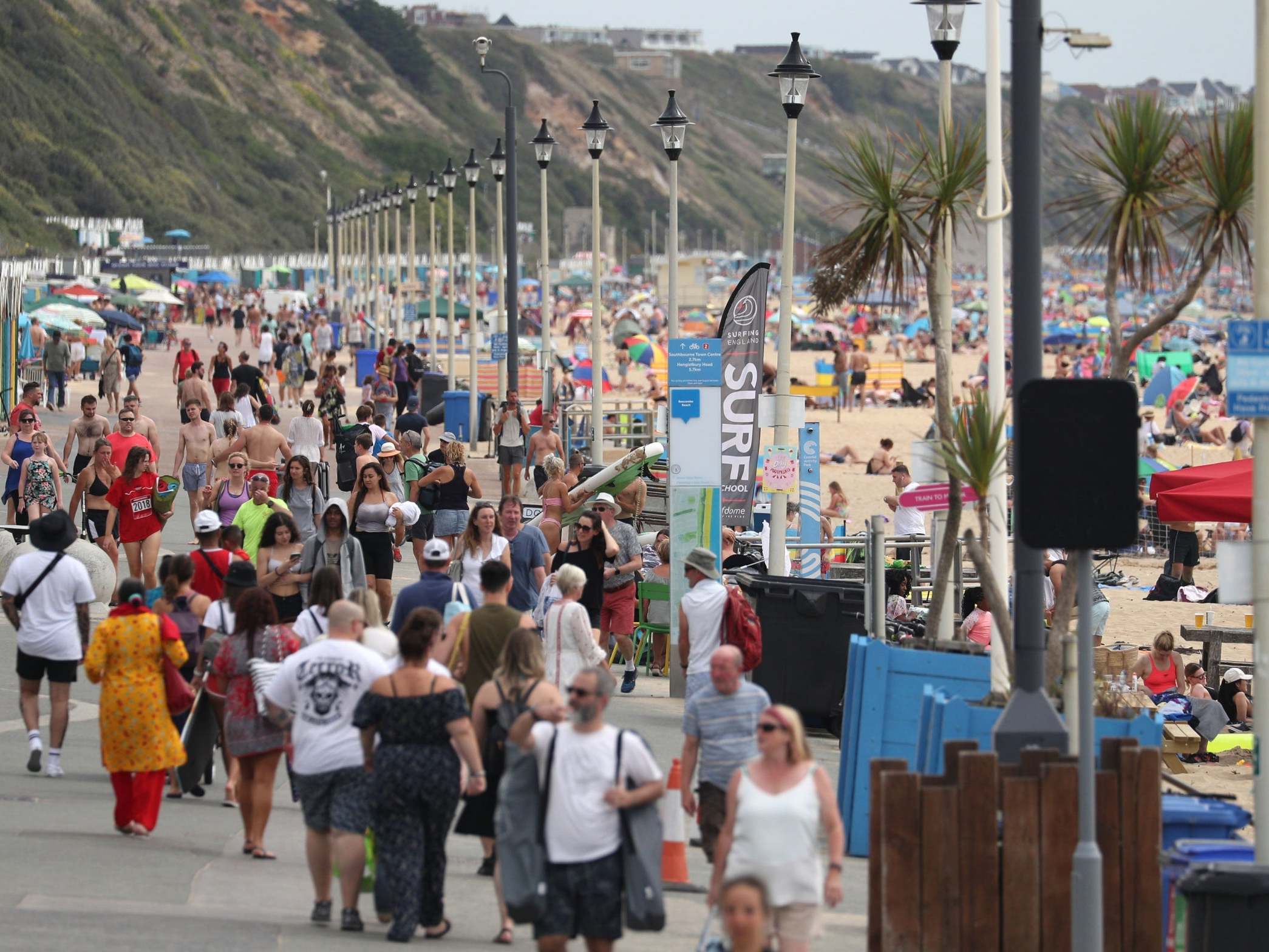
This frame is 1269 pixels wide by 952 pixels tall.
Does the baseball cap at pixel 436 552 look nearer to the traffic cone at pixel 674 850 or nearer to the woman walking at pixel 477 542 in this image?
the traffic cone at pixel 674 850

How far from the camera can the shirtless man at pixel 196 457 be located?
18.0m

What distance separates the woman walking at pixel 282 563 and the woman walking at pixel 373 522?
175 cm

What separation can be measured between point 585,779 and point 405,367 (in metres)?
29.5

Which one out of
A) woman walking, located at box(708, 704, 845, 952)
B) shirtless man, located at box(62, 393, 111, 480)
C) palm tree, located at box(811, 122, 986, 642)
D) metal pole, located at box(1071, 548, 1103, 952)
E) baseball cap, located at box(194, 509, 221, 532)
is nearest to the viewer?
woman walking, located at box(708, 704, 845, 952)

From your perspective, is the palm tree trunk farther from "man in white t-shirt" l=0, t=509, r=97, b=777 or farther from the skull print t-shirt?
"man in white t-shirt" l=0, t=509, r=97, b=777

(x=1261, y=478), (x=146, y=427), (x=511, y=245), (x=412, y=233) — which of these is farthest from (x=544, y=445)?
(x=412, y=233)

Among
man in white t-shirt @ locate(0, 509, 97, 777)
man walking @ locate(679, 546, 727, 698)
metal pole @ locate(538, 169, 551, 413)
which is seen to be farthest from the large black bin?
metal pole @ locate(538, 169, 551, 413)

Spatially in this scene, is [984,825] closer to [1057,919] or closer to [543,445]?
[1057,919]

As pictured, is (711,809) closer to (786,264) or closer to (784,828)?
(784,828)

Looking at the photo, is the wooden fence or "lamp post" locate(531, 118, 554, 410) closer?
the wooden fence

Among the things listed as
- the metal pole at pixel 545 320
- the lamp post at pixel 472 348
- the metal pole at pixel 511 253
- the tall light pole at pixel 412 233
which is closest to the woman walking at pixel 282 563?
the metal pole at pixel 545 320

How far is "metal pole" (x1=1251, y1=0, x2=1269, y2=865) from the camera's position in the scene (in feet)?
25.6

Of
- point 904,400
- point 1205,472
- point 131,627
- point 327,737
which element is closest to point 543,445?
point 1205,472

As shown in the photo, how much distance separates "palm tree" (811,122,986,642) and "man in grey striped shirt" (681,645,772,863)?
292 cm
